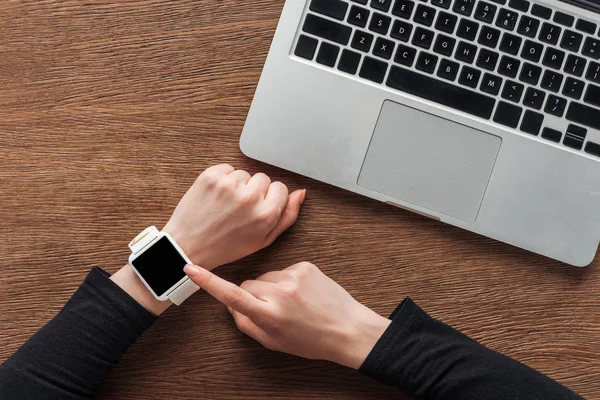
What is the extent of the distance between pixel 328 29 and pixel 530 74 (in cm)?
25

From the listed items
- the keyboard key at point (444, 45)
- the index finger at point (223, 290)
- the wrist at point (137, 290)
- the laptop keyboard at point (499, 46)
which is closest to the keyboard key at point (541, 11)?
the laptop keyboard at point (499, 46)

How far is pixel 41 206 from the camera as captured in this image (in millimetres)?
710

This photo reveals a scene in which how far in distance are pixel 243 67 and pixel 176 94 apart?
0.10 meters

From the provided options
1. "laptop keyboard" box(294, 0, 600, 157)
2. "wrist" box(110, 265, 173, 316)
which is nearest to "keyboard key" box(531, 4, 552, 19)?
"laptop keyboard" box(294, 0, 600, 157)

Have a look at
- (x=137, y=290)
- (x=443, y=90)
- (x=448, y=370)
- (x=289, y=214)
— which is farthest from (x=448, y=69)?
(x=137, y=290)

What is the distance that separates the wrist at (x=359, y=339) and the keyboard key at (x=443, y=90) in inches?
11.4

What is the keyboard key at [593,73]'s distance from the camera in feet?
2.13

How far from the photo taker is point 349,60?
65 centimetres

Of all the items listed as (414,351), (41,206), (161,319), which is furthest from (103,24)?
(414,351)

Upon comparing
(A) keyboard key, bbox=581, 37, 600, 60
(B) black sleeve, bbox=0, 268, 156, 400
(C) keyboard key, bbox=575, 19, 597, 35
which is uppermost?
(C) keyboard key, bbox=575, 19, 597, 35

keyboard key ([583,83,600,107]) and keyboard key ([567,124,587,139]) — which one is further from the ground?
keyboard key ([583,83,600,107])

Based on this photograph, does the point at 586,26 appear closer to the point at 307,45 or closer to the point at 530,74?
the point at 530,74

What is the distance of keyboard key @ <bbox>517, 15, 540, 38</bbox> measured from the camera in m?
0.65

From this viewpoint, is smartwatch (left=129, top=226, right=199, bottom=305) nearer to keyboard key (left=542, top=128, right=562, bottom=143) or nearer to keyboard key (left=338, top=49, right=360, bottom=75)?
keyboard key (left=338, top=49, right=360, bottom=75)
